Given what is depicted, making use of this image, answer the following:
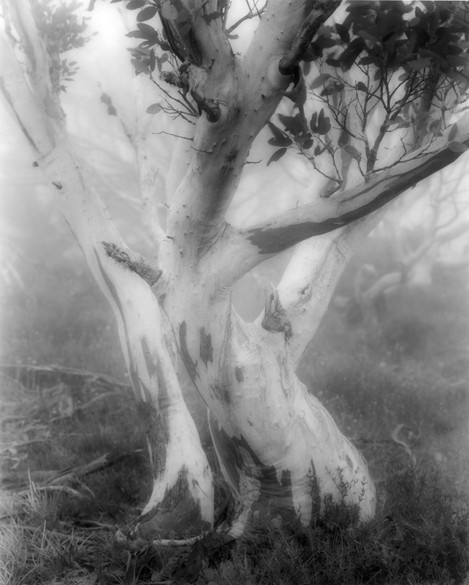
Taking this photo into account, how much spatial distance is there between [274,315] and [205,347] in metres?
0.59

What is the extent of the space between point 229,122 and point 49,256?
12290mm

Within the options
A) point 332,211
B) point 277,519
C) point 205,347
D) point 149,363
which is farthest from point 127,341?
point 332,211

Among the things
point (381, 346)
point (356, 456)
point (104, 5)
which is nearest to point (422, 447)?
point (356, 456)

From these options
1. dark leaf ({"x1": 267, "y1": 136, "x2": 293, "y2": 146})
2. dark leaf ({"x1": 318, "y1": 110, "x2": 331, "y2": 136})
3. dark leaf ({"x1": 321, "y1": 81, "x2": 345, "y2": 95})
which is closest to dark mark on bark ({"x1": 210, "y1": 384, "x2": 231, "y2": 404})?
dark leaf ({"x1": 267, "y1": 136, "x2": 293, "y2": 146})

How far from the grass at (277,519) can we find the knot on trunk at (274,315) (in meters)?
1.33

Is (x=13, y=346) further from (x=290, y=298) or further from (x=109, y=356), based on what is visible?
(x=290, y=298)

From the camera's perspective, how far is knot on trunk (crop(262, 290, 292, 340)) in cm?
382

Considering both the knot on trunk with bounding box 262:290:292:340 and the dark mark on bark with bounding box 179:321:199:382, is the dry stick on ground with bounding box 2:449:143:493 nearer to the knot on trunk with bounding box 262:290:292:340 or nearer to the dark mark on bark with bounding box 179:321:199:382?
the dark mark on bark with bounding box 179:321:199:382

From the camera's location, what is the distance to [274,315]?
12.6 feet

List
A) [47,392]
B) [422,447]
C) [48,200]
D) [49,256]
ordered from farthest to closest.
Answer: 1. [48,200]
2. [49,256]
3. [47,392]
4. [422,447]

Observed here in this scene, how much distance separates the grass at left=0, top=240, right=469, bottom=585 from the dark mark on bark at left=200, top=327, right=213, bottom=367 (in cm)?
126

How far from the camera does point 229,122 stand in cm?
274

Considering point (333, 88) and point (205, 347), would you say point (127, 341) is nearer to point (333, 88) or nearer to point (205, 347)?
point (205, 347)

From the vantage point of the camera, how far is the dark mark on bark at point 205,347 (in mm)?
3553
